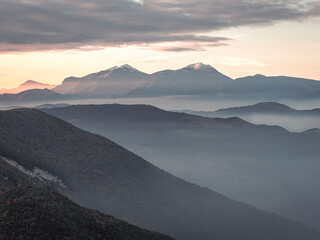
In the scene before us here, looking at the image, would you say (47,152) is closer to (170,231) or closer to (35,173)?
(35,173)

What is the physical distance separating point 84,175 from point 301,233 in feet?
359

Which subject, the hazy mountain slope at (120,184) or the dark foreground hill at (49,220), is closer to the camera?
the dark foreground hill at (49,220)

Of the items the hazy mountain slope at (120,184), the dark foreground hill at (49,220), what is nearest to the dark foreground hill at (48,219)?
the dark foreground hill at (49,220)

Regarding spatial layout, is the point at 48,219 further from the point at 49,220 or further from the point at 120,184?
the point at 120,184

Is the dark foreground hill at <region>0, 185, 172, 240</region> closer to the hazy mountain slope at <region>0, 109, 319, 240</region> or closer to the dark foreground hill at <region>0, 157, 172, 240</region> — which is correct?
the dark foreground hill at <region>0, 157, 172, 240</region>

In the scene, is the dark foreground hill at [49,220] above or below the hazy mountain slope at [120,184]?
above

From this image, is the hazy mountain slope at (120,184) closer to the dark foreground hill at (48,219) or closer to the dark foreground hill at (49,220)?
the dark foreground hill at (49,220)

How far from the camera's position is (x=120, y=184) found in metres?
138

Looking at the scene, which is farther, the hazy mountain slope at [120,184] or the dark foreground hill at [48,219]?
the hazy mountain slope at [120,184]

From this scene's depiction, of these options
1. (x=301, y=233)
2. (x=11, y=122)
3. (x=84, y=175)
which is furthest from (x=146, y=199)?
(x=301, y=233)

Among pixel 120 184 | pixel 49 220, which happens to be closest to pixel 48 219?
pixel 49 220

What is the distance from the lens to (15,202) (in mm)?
53031

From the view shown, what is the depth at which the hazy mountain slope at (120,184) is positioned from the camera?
124 meters

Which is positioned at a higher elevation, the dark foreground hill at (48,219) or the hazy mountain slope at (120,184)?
the dark foreground hill at (48,219)
